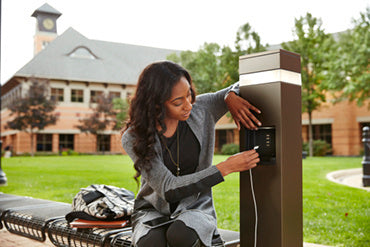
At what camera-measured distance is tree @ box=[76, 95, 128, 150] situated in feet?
80.1

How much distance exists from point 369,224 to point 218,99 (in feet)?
9.31

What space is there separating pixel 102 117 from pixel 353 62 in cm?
1467

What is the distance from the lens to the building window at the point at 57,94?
78.5 ft

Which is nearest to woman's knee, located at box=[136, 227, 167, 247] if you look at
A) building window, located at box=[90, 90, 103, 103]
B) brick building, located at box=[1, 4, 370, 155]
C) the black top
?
the black top

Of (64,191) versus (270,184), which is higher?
(270,184)

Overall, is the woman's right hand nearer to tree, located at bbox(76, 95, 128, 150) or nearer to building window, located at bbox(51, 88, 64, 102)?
tree, located at bbox(76, 95, 128, 150)

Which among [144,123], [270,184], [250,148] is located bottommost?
[270,184]

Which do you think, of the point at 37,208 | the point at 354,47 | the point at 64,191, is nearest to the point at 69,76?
the point at 354,47

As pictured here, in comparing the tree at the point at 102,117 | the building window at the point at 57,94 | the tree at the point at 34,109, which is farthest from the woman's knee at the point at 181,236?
the building window at the point at 57,94

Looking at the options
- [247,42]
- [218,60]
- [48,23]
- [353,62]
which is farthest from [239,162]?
[353,62]

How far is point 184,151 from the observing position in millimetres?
1974

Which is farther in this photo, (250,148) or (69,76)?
(69,76)

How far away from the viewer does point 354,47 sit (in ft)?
50.5

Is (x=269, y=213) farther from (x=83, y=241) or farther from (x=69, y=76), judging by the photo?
(x=69, y=76)
